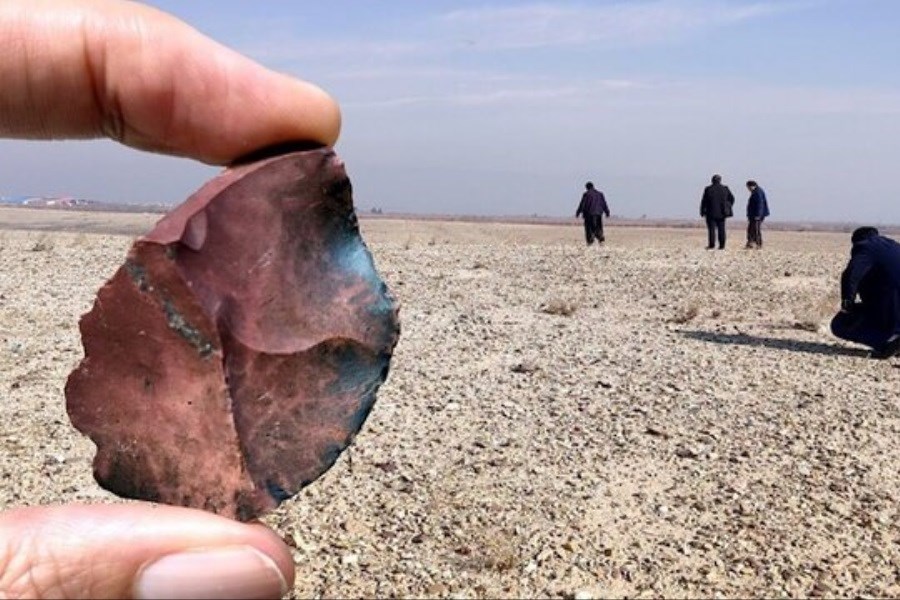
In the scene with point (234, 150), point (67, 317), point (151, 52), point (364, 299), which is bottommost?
point (67, 317)

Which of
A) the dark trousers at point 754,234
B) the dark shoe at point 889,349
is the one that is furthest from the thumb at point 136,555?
the dark trousers at point 754,234

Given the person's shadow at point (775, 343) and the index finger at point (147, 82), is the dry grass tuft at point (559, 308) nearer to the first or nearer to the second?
the person's shadow at point (775, 343)

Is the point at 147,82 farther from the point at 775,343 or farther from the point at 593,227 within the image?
the point at 593,227

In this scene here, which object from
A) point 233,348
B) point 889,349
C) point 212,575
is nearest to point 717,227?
point 889,349

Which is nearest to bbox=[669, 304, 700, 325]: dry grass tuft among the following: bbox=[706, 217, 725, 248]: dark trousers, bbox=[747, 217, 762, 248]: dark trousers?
bbox=[706, 217, 725, 248]: dark trousers

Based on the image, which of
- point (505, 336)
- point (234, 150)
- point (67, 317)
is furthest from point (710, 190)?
point (234, 150)

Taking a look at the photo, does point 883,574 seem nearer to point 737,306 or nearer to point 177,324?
point 177,324
